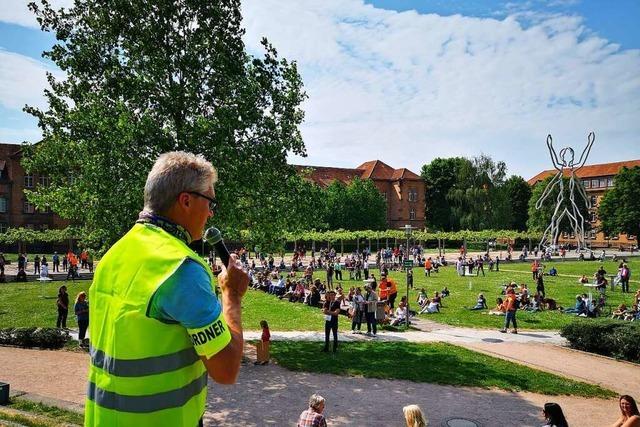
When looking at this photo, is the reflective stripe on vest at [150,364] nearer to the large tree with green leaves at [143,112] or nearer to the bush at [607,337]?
the large tree with green leaves at [143,112]

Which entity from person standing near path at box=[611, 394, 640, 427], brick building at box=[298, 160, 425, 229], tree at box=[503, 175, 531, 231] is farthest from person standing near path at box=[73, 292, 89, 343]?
tree at box=[503, 175, 531, 231]

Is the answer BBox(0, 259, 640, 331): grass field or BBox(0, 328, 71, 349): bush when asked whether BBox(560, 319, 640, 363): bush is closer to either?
BBox(0, 259, 640, 331): grass field

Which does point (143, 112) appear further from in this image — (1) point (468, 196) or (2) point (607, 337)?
(1) point (468, 196)

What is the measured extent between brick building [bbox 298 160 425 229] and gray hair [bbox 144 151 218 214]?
297 feet

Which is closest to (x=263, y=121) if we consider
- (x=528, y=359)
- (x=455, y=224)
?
(x=528, y=359)

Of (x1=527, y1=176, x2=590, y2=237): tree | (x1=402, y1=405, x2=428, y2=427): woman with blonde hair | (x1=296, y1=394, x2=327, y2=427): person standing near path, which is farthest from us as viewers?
(x1=527, y1=176, x2=590, y2=237): tree

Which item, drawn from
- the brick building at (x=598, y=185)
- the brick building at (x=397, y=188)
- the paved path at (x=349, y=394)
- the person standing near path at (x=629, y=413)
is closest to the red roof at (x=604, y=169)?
the brick building at (x=598, y=185)

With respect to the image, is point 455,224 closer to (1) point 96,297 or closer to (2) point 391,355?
(2) point 391,355

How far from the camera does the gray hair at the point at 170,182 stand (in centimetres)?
205

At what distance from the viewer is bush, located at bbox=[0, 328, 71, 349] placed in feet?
53.7

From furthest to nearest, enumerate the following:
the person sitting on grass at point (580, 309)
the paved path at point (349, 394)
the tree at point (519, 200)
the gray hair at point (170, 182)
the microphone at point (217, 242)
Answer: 1. the tree at point (519, 200)
2. the person sitting on grass at point (580, 309)
3. the paved path at point (349, 394)
4. the microphone at point (217, 242)
5. the gray hair at point (170, 182)

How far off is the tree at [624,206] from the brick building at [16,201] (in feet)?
294

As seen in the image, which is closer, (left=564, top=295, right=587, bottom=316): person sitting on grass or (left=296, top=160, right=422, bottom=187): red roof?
(left=564, top=295, right=587, bottom=316): person sitting on grass

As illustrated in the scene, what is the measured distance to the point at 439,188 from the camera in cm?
9269
